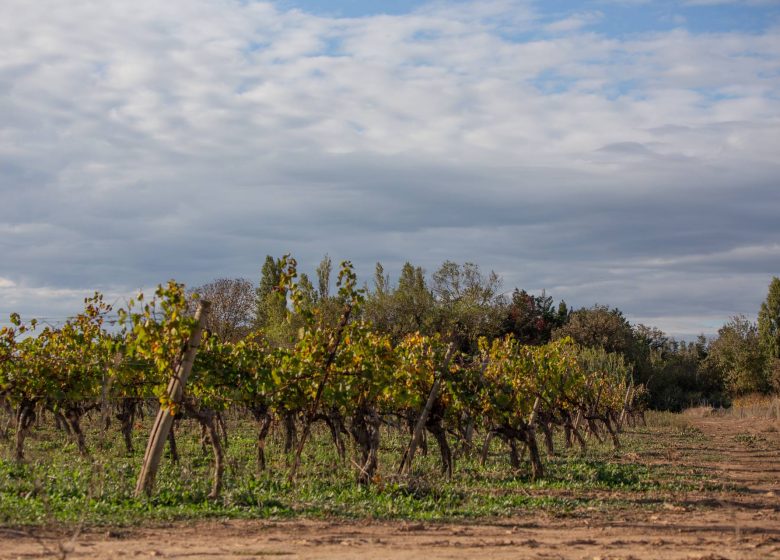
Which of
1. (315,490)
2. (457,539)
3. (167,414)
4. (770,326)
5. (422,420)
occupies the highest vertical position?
(770,326)

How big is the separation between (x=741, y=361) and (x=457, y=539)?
57123mm

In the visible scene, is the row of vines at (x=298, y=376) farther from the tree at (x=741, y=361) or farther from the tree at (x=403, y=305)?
the tree at (x=741, y=361)

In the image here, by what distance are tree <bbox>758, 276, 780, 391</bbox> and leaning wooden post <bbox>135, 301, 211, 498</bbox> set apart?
55.6m

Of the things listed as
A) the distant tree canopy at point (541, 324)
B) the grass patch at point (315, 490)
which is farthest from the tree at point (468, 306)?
the grass patch at point (315, 490)

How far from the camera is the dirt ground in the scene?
677 centimetres

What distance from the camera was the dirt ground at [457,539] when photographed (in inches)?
266

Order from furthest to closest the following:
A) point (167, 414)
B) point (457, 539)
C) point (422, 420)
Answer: point (422, 420) < point (167, 414) < point (457, 539)

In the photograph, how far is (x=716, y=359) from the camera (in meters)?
63.8

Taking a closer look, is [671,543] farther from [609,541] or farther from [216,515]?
[216,515]

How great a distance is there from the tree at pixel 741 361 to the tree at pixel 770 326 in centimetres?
81

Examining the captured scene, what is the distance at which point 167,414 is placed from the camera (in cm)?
948

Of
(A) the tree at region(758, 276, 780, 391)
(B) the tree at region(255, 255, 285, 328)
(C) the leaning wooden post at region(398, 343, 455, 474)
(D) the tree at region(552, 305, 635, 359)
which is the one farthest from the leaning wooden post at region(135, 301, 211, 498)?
(A) the tree at region(758, 276, 780, 391)

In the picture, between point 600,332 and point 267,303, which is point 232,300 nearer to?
point 267,303

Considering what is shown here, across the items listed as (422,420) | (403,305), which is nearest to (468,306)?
(403,305)
